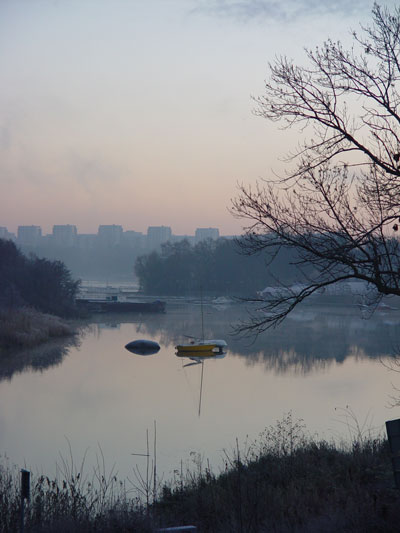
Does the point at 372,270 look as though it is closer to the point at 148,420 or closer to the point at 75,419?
the point at 148,420

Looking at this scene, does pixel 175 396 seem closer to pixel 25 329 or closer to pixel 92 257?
pixel 25 329

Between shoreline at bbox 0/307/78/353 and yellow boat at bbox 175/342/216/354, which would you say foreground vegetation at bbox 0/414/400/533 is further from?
shoreline at bbox 0/307/78/353

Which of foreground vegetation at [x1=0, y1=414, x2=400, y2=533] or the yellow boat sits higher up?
foreground vegetation at [x1=0, y1=414, x2=400, y2=533]

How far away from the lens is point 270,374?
76.9 feet

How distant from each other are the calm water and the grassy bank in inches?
58.6

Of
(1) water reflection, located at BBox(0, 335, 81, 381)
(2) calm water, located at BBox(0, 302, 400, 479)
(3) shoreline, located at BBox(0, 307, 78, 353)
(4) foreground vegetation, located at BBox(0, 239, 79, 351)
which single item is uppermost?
(4) foreground vegetation, located at BBox(0, 239, 79, 351)

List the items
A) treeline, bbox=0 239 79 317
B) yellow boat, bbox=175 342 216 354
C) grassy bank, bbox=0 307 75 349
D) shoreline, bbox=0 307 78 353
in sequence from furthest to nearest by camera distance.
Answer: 1. treeline, bbox=0 239 79 317
2. yellow boat, bbox=175 342 216 354
3. grassy bank, bbox=0 307 75 349
4. shoreline, bbox=0 307 78 353

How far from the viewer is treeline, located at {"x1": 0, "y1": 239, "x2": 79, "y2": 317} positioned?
47.0m

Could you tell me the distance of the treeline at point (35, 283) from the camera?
154 ft

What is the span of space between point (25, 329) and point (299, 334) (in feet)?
55.5

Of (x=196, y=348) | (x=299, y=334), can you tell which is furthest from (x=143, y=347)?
(x=299, y=334)

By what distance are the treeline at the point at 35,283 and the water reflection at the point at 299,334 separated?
4.55 meters

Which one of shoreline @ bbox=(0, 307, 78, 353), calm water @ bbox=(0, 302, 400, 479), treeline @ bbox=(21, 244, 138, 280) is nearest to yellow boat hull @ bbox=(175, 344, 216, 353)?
calm water @ bbox=(0, 302, 400, 479)

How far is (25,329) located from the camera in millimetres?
32438
